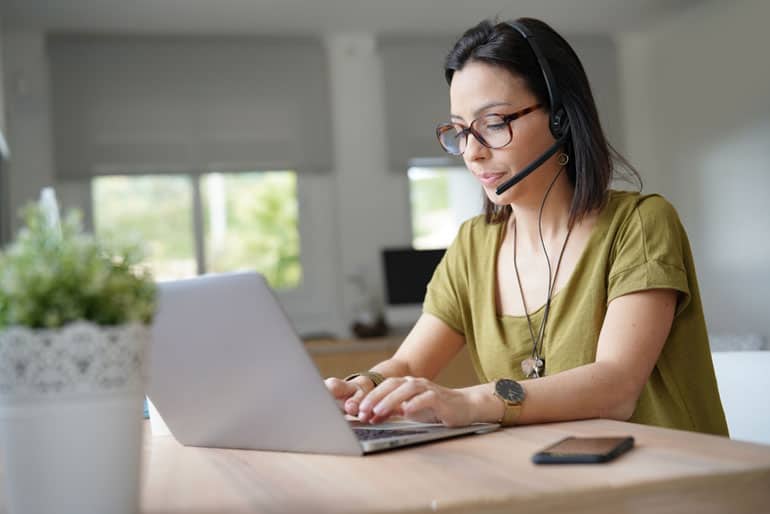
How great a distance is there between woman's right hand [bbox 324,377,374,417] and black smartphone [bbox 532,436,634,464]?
416 mm

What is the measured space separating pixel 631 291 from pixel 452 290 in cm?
44

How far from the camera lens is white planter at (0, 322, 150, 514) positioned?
61cm

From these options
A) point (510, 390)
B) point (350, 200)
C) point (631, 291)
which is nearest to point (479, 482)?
point (510, 390)

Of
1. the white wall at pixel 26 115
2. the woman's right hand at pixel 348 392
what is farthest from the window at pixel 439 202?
the woman's right hand at pixel 348 392

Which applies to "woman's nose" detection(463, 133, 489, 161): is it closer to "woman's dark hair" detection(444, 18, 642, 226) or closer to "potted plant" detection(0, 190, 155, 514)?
"woman's dark hair" detection(444, 18, 642, 226)

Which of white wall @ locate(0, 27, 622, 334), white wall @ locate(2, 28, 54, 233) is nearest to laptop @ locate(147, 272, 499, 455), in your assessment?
white wall @ locate(2, 28, 54, 233)

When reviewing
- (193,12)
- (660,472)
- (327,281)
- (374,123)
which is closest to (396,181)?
(374,123)

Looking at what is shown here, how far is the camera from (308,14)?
5.33m

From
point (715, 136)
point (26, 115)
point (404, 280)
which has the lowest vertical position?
point (404, 280)

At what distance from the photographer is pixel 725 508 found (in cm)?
72

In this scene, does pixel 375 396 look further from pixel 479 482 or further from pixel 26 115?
pixel 26 115

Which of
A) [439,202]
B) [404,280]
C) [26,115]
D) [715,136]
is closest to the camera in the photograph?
[26,115]

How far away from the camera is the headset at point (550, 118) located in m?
1.52

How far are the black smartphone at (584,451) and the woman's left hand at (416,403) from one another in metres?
0.21
